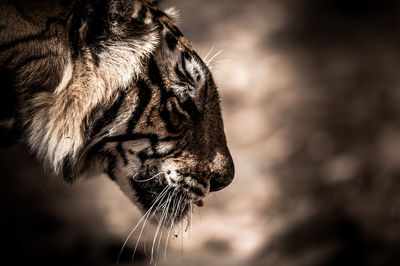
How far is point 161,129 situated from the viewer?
1147 millimetres

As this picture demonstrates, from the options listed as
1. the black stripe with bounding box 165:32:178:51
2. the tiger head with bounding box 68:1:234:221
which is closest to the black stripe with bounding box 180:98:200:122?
the tiger head with bounding box 68:1:234:221

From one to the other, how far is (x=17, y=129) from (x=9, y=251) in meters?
0.82

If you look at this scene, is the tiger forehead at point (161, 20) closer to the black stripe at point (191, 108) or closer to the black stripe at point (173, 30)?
the black stripe at point (173, 30)

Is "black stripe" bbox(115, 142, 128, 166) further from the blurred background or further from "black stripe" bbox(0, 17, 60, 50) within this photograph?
the blurred background

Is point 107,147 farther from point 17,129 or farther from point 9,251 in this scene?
point 9,251

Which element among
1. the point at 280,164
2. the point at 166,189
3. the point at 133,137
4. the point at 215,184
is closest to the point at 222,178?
the point at 215,184

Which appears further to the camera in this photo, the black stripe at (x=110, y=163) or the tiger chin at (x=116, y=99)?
the black stripe at (x=110, y=163)

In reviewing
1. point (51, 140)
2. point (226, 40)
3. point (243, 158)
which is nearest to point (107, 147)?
point (51, 140)

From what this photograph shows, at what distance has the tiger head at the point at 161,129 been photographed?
1.09m

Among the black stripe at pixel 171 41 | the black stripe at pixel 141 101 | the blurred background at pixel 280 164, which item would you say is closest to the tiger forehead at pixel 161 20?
the black stripe at pixel 171 41

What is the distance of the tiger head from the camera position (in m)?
1.09

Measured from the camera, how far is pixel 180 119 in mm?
1164

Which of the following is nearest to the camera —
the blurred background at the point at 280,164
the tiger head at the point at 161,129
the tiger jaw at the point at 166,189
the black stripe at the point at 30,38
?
the black stripe at the point at 30,38

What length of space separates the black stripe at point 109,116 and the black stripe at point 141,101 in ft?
0.12
